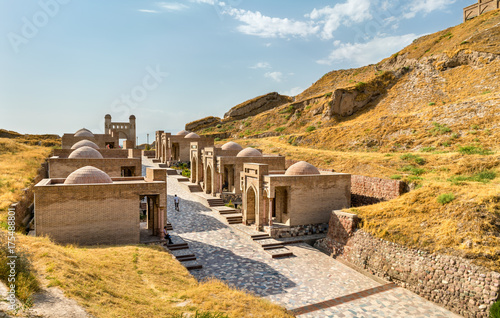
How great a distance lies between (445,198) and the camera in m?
14.7

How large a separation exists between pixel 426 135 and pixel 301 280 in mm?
22699

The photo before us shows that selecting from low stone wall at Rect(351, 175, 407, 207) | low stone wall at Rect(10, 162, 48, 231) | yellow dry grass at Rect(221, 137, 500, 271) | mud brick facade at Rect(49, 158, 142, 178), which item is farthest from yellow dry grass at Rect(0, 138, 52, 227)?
low stone wall at Rect(351, 175, 407, 207)

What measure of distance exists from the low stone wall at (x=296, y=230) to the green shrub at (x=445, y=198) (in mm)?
6989

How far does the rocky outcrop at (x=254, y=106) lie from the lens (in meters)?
69.3

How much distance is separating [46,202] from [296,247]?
12.8 m

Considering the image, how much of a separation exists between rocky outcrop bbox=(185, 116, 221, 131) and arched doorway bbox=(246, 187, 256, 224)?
49.1m

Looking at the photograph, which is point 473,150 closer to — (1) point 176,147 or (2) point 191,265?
(2) point 191,265

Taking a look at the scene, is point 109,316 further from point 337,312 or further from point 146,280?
point 337,312

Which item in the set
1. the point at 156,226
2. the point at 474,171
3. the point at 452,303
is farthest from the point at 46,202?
the point at 474,171

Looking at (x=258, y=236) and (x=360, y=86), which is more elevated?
(x=360, y=86)

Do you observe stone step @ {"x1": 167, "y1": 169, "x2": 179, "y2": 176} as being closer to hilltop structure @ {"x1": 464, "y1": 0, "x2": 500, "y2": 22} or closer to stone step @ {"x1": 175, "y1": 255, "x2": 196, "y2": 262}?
stone step @ {"x1": 175, "y1": 255, "x2": 196, "y2": 262}

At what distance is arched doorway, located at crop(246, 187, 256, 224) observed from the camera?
2039cm

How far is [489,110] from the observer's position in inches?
1069

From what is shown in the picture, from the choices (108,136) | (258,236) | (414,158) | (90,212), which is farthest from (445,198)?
(108,136)
